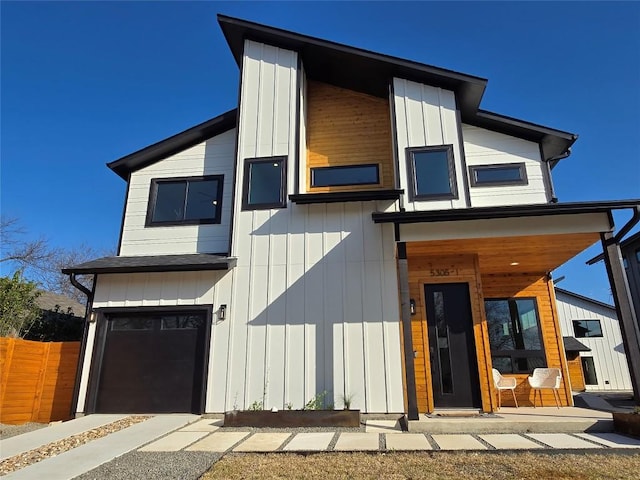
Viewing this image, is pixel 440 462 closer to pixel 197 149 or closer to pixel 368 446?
pixel 368 446

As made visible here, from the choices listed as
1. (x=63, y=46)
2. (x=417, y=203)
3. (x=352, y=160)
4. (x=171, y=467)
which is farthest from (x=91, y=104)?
(x=171, y=467)

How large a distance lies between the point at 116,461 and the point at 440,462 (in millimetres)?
3460

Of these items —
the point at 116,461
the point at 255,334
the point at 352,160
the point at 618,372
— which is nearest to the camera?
the point at 116,461

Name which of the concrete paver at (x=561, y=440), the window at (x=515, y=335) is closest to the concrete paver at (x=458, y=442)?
the concrete paver at (x=561, y=440)

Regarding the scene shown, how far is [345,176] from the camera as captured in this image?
27.0ft

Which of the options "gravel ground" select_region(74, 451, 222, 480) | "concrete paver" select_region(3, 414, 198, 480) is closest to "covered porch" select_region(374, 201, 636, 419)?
"gravel ground" select_region(74, 451, 222, 480)

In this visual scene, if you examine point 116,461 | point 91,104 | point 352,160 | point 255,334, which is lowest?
point 116,461

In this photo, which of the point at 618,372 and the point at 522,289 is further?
the point at 618,372

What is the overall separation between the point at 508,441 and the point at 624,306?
108 inches

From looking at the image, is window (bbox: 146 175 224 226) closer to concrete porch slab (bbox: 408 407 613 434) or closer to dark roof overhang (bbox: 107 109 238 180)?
dark roof overhang (bbox: 107 109 238 180)

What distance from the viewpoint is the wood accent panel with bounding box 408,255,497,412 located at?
639 cm

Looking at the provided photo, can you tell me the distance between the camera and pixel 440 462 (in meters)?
3.66

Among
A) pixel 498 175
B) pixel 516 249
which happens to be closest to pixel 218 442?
pixel 516 249

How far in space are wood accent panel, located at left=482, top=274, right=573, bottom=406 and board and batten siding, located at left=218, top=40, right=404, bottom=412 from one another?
2.67 m
